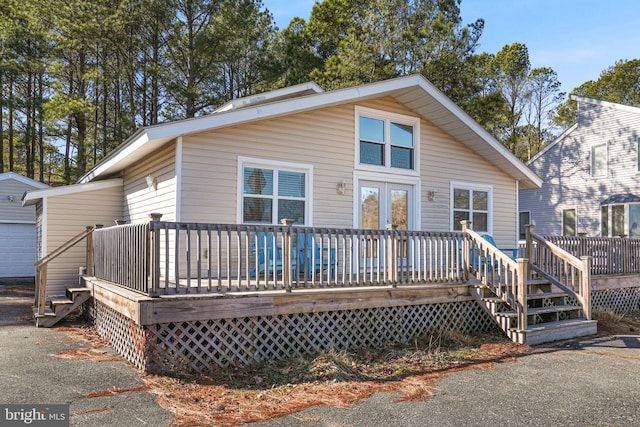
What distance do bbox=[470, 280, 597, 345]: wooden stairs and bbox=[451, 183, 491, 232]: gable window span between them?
298 cm

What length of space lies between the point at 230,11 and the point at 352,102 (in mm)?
12684

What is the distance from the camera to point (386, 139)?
1025cm

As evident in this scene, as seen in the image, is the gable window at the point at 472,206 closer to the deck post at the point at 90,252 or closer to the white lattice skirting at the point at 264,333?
the white lattice skirting at the point at 264,333

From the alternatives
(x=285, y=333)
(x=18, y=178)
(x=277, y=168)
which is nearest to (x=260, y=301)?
(x=285, y=333)

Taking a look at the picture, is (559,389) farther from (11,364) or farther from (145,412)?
(11,364)

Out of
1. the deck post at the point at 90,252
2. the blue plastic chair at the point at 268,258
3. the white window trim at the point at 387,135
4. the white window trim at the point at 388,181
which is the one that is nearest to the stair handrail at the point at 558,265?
the white window trim at the point at 388,181

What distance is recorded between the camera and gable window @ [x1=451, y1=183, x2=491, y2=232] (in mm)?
11156

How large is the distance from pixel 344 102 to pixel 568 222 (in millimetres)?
14169

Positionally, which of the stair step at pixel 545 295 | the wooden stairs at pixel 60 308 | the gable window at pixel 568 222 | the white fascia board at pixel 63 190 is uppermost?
the white fascia board at pixel 63 190

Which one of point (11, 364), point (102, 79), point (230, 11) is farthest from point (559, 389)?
point (102, 79)

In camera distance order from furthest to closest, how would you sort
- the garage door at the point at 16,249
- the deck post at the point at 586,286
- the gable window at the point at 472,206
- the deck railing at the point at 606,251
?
the garage door at the point at 16,249
the gable window at the point at 472,206
the deck railing at the point at 606,251
the deck post at the point at 586,286

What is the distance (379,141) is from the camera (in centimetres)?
1020

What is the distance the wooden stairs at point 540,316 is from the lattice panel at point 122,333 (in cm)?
507

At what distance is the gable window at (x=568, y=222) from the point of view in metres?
19.2
